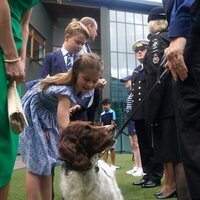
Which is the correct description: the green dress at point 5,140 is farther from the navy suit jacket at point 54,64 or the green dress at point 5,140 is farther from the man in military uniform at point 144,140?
the man in military uniform at point 144,140

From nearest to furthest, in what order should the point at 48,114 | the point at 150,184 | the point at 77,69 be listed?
the point at 77,69, the point at 48,114, the point at 150,184

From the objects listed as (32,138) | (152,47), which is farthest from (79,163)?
(152,47)

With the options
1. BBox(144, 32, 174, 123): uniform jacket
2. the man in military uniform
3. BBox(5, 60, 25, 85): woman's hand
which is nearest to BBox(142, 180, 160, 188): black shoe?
the man in military uniform

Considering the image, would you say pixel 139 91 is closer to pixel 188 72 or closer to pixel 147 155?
pixel 147 155

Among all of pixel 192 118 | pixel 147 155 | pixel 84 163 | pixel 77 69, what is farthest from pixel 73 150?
pixel 147 155

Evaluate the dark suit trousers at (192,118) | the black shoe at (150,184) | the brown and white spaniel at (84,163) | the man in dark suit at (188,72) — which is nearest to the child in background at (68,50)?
the brown and white spaniel at (84,163)

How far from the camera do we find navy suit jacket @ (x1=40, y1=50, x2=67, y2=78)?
4.40m

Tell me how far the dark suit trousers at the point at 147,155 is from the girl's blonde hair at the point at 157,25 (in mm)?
1747

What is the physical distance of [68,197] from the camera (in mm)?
3225

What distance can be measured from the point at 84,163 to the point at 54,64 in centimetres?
162

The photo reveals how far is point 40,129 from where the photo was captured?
344 centimetres

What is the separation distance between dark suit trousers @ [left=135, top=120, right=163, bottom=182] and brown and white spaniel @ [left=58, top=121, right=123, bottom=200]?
9.57 ft

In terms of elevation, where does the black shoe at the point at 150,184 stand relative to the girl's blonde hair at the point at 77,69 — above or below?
below

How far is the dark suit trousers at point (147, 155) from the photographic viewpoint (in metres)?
6.10
